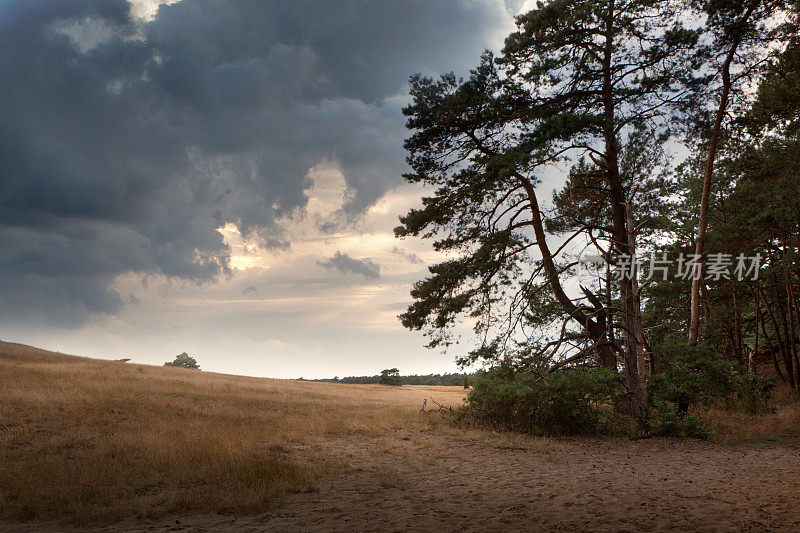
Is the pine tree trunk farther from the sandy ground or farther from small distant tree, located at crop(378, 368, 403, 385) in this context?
small distant tree, located at crop(378, 368, 403, 385)

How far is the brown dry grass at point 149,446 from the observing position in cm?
821

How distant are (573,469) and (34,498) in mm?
10630

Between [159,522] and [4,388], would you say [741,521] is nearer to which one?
[159,522]

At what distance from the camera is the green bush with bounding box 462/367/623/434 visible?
611 inches

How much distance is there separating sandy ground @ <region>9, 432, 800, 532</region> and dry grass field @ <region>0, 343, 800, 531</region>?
4 centimetres

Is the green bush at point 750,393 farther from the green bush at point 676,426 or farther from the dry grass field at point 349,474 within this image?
the green bush at point 676,426

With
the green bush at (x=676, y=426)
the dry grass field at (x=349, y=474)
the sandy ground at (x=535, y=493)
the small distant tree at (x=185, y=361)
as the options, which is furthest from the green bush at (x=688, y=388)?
the small distant tree at (x=185, y=361)

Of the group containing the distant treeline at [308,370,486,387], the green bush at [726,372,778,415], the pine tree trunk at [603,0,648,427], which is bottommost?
the distant treeline at [308,370,486,387]

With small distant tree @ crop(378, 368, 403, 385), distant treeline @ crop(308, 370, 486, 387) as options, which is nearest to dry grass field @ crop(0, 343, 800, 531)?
small distant tree @ crop(378, 368, 403, 385)

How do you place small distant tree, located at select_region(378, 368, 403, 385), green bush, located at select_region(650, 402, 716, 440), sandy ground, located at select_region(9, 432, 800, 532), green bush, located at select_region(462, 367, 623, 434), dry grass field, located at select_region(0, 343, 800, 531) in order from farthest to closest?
small distant tree, located at select_region(378, 368, 403, 385) → green bush, located at select_region(650, 402, 716, 440) → green bush, located at select_region(462, 367, 623, 434) → dry grass field, located at select_region(0, 343, 800, 531) → sandy ground, located at select_region(9, 432, 800, 532)

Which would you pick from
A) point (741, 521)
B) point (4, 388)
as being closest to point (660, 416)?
point (741, 521)

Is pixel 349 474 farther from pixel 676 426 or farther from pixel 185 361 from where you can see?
pixel 185 361

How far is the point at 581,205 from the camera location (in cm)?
2039

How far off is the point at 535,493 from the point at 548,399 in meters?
7.94
